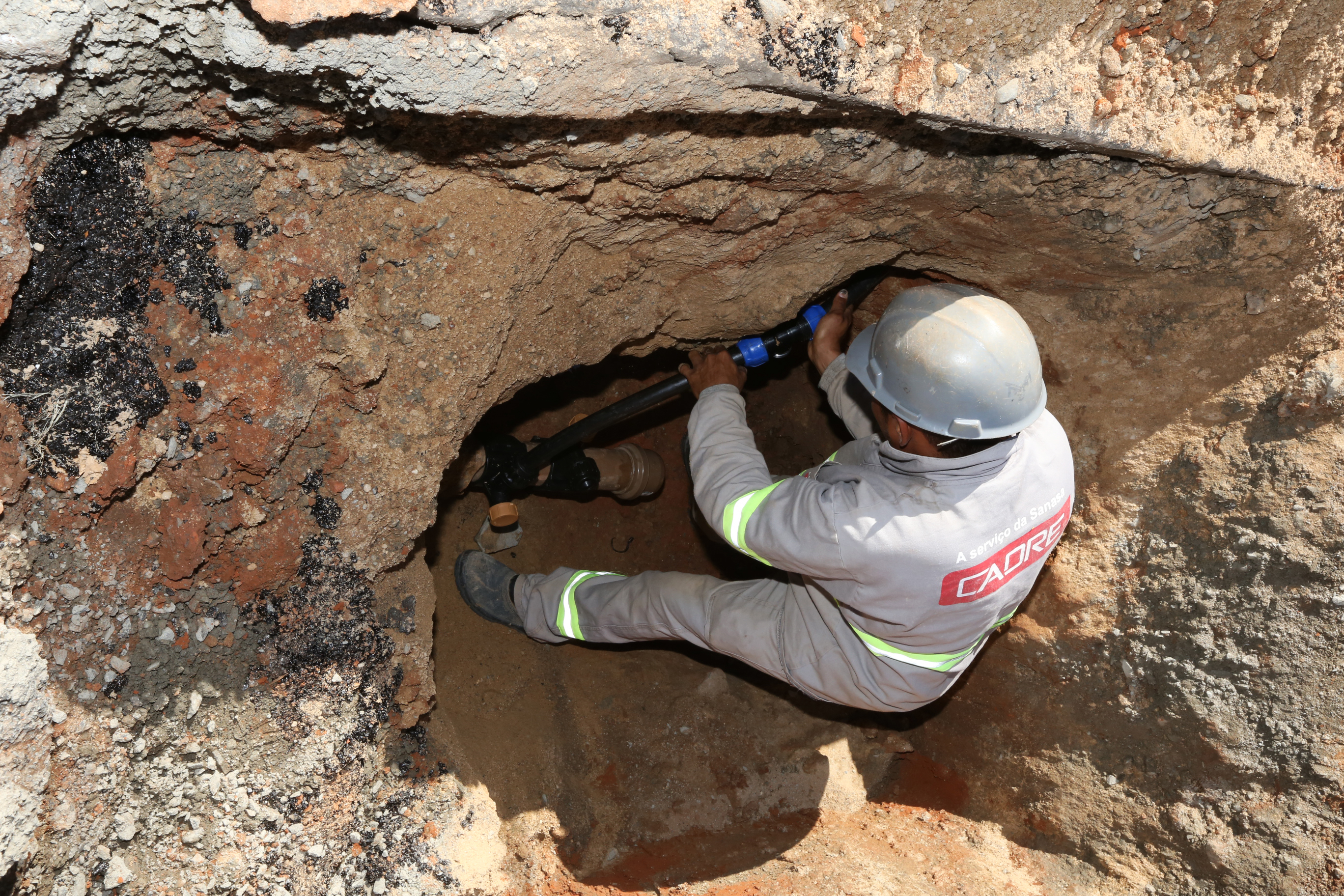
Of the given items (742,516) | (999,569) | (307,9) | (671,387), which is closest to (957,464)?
(999,569)

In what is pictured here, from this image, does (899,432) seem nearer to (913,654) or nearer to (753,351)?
(913,654)

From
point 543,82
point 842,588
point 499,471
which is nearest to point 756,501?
point 842,588

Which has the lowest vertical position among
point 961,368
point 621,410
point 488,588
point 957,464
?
point 488,588

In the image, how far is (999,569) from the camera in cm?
201

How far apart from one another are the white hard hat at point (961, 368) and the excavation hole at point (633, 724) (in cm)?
117

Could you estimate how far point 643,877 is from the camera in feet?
8.25

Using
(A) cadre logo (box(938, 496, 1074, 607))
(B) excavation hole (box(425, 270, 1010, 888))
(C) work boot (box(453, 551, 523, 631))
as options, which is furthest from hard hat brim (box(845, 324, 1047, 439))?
(C) work boot (box(453, 551, 523, 631))

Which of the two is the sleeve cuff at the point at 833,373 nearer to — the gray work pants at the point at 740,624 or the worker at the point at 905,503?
Result: the worker at the point at 905,503

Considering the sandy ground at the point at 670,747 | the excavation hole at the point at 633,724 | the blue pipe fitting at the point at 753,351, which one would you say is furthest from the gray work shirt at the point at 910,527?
the excavation hole at the point at 633,724

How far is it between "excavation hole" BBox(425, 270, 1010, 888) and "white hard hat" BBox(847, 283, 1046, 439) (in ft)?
3.84

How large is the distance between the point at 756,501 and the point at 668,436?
5.97 ft

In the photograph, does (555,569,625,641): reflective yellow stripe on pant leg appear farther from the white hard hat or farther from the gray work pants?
the white hard hat

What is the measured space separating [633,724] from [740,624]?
84 cm

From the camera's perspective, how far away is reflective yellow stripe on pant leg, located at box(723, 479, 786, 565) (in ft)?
6.73
